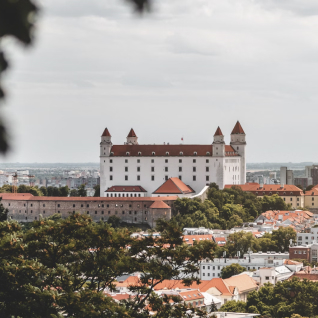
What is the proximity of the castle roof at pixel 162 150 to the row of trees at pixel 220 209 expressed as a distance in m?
4.82

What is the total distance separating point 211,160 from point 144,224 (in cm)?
1339

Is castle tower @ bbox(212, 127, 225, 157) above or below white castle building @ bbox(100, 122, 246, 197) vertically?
above

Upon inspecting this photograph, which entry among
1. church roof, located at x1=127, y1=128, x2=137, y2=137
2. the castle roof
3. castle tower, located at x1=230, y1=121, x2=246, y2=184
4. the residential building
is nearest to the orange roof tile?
the castle roof

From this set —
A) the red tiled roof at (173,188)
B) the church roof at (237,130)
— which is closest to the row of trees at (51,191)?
the red tiled roof at (173,188)

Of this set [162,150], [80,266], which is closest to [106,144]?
[162,150]

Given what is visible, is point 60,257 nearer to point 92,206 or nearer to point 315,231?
point 92,206

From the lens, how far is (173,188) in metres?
71.9

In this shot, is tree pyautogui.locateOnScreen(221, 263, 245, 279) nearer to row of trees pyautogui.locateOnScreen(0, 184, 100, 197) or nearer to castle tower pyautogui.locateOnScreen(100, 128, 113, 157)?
castle tower pyautogui.locateOnScreen(100, 128, 113, 157)

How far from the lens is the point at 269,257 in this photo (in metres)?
63.2

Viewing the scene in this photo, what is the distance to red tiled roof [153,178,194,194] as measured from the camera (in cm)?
7156

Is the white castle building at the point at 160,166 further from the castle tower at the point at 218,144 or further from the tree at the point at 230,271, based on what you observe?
the tree at the point at 230,271

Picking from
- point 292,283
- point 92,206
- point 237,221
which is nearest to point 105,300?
point 292,283

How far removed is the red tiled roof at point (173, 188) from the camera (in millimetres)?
71562

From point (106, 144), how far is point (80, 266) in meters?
65.0
